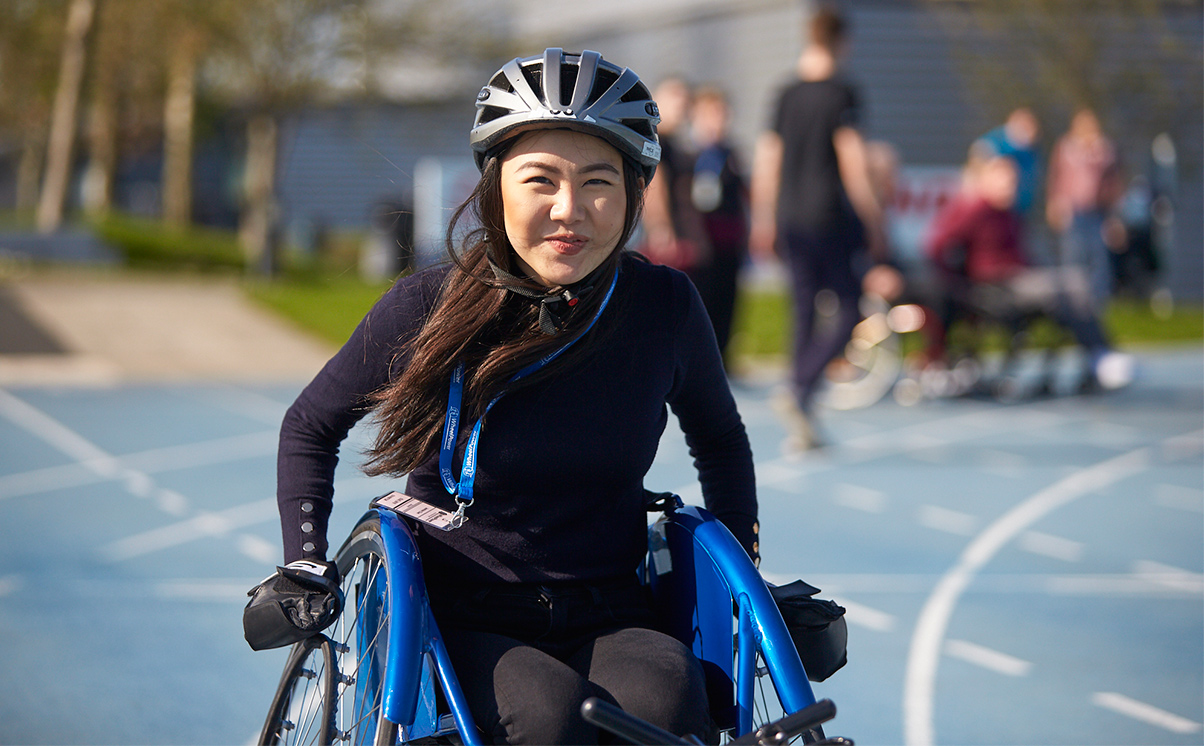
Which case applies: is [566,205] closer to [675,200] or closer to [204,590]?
[204,590]

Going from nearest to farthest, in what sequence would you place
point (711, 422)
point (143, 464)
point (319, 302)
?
point (711, 422) < point (143, 464) < point (319, 302)

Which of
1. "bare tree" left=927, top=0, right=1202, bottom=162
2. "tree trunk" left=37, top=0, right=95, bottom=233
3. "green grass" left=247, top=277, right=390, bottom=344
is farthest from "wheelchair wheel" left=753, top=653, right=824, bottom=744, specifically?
"bare tree" left=927, top=0, right=1202, bottom=162

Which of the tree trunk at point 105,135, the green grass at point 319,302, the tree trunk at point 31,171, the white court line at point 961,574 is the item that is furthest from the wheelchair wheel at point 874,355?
the tree trunk at point 31,171

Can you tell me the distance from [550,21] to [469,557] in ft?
86.1

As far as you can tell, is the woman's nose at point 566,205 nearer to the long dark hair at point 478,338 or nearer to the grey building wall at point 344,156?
the long dark hair at point 478,338

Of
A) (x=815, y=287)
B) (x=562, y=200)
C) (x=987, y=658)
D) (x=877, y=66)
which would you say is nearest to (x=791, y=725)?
(x=562, y=200)

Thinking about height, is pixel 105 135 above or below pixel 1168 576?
above

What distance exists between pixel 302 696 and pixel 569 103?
1194 millimetres

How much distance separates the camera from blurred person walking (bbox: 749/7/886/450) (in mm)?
8023

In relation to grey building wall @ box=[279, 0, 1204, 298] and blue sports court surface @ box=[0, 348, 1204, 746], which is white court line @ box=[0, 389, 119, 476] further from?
grey building wall @ box=[279, 0, 1204, 298]

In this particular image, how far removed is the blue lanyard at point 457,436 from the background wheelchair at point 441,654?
0.36 feet

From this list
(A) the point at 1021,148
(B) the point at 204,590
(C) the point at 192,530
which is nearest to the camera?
(B) the point at 204,590

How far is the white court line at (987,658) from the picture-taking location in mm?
4309

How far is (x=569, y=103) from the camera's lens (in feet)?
7.70
